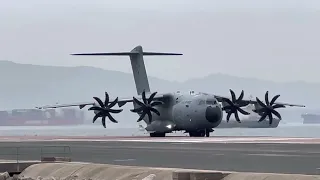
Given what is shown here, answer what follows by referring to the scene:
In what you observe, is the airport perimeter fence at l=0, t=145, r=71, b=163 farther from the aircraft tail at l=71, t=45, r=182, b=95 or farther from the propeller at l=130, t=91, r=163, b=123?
the aircraft tail at l=71, t=45, r=182, b=95

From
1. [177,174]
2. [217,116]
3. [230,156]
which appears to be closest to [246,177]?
[177,174]

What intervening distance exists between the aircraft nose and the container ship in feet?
263

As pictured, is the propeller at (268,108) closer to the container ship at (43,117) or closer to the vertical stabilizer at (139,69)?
the vertical stabilizer at (139,69)

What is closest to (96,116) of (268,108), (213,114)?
(213,114)

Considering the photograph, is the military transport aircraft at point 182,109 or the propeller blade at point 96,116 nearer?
the military transport aircraft at point 182,109

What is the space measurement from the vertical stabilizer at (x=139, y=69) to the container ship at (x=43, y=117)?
6852 cm

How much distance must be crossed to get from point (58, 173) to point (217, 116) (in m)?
39.5

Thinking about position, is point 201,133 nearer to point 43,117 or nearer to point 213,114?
point 213,114

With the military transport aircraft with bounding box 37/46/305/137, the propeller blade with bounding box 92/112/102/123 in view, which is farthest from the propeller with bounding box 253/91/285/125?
the propeller blade with bounding box 92/112/102/123

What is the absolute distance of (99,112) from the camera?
6475 cm

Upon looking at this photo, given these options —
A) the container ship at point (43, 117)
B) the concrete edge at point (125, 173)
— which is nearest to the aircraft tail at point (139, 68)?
the concrete edge at point (125, 173)

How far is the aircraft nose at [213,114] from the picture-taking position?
205 ft

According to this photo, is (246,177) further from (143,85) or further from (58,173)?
(143,85)

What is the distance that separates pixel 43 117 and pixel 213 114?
105 metres
